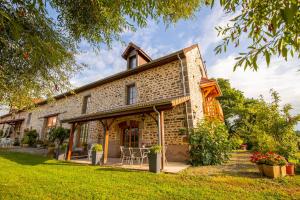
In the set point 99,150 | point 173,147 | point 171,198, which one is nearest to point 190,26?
point 171,198

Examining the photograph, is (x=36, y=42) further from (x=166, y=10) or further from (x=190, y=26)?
(x=190, y=26)

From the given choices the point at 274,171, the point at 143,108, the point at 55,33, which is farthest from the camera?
the point at 143,108

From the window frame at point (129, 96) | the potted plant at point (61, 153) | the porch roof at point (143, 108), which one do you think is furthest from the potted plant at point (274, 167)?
the potted plant at point (61, 153)

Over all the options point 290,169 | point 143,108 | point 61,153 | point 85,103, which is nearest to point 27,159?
point 61,153

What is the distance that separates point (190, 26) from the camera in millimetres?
3826

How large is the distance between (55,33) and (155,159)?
4.49 meters

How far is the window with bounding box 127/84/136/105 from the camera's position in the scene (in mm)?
10039

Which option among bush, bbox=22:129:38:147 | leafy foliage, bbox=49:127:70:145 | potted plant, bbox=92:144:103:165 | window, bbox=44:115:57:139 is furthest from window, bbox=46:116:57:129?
potted plant, bbox=92:144:103:165

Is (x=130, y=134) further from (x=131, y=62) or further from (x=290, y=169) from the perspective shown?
(x=290, y=169)

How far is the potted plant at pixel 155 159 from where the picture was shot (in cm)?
533

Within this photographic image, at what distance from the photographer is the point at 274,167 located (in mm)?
4383

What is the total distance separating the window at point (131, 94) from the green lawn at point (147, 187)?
213 inches

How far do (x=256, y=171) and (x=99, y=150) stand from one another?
19.4ft

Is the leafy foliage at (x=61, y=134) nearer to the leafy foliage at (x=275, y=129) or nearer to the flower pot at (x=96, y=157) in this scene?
the flower pot at (x=96, y=157)
